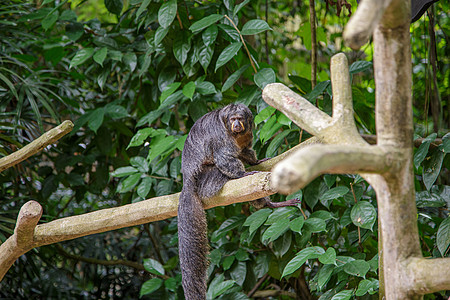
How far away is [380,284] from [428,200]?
58 centimetres

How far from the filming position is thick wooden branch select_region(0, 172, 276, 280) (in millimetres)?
2184

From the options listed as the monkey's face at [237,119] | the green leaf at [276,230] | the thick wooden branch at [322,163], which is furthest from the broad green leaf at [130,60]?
the thick wooden branch at [322,163]

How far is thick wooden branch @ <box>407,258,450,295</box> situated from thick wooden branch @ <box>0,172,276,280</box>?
105 centimetres

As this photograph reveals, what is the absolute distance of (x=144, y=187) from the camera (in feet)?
9.30

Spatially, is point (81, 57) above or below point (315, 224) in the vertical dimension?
above

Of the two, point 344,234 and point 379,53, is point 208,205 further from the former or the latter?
point 379,53

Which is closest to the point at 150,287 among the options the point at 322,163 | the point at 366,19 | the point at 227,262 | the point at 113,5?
the point at 227,262

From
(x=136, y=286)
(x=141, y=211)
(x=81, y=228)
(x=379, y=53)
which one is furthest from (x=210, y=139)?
(x=136, y=286)

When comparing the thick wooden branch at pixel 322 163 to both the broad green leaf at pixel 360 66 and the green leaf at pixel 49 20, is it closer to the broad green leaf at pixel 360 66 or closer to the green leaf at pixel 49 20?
the broad green leaf at pixel 360 66

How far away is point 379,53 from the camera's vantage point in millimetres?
1037

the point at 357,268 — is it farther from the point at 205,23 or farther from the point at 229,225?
the point at 205,23

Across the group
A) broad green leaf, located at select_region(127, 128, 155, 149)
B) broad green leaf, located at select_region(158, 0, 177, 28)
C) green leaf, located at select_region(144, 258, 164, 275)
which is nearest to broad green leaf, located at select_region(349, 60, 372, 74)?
broad green leaf, located at select_region(158, 0, 177, 28)

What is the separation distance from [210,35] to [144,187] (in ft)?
3.29

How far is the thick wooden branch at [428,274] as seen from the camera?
1083mm
